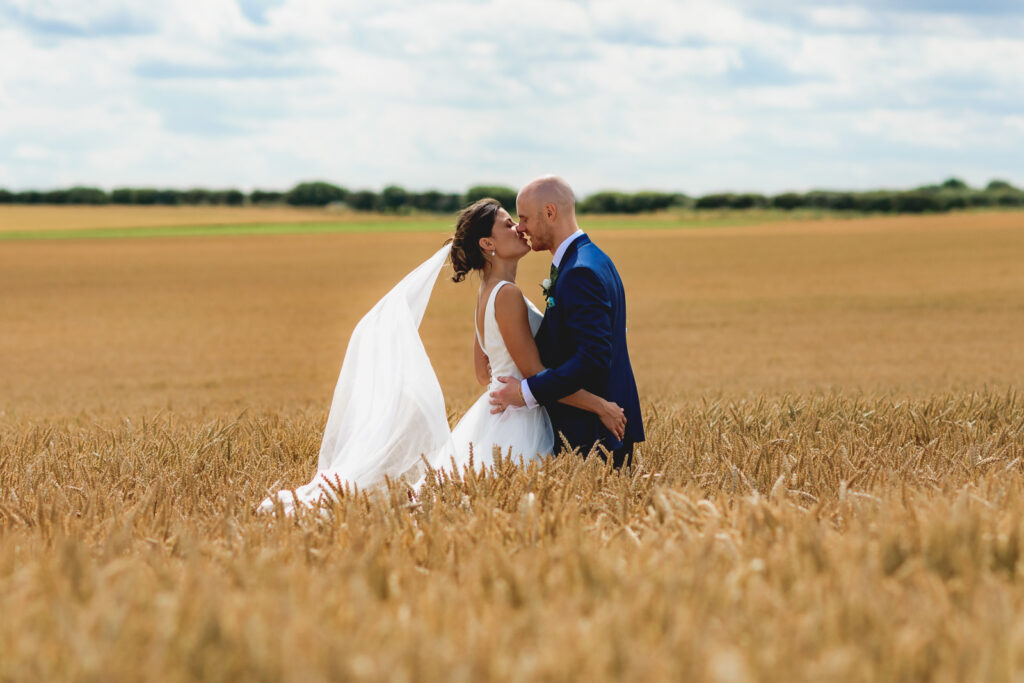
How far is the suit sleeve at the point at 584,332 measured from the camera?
487 cm

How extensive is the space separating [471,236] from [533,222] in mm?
337

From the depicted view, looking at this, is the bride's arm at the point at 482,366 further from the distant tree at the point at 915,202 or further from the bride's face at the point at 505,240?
the distant tree at the point at 915,202

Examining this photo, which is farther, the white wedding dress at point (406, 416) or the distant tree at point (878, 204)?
the distant tree at point (878, 204)

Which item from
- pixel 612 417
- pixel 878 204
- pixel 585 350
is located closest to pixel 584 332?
pixel 585 350

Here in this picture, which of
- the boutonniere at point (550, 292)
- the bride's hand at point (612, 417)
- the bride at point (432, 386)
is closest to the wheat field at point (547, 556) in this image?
the bride's hand at point (612, 417)

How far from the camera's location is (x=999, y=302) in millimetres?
28016

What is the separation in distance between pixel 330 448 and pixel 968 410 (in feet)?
15.0

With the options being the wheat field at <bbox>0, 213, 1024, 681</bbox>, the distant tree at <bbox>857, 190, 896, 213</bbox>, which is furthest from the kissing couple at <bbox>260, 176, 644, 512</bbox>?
the distant tree at <bbox>857, 190, 896, 213</bbox>

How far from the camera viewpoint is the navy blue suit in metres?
4.88

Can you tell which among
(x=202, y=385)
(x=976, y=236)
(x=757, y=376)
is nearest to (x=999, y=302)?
(x=757, y=376)

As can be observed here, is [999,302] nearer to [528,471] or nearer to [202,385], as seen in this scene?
[202,385]

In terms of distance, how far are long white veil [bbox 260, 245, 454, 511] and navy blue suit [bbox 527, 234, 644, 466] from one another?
2.19 feet

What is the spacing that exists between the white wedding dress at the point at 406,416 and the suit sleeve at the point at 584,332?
0.40 m

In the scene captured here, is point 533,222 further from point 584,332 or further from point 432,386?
point 432,386
